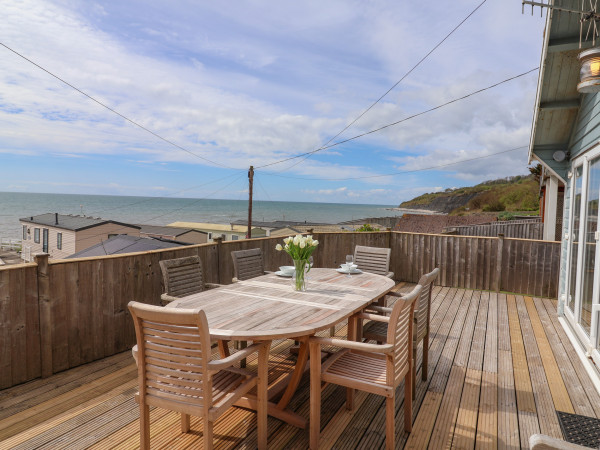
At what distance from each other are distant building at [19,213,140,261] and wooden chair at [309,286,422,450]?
72.7ft

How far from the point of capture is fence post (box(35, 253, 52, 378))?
2.83m

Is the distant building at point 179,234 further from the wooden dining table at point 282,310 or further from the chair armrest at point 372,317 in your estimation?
the chair armrest at point 372,317

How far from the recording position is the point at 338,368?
2.17 meters

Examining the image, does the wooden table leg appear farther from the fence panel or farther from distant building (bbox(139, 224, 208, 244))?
distant building (bbox(139, 224, 208, 244))

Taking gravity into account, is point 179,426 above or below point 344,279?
below

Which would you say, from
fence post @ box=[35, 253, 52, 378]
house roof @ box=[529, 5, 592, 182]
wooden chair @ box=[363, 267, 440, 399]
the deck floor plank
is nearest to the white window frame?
the deck floor plank

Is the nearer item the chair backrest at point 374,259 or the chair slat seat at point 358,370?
the chair slat seat at point 358,370

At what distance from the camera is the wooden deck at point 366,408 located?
2.15 metres

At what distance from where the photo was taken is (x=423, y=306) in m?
2.76

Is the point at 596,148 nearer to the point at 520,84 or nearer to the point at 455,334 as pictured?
the point at 455,334

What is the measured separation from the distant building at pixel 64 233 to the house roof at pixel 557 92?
71.4ft

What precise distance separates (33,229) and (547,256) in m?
29.6

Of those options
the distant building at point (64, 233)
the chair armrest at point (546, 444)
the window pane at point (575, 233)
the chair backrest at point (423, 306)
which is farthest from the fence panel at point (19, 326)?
the distant building at point (64, 233)

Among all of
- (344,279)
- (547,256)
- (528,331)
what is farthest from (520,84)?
(344,279)
